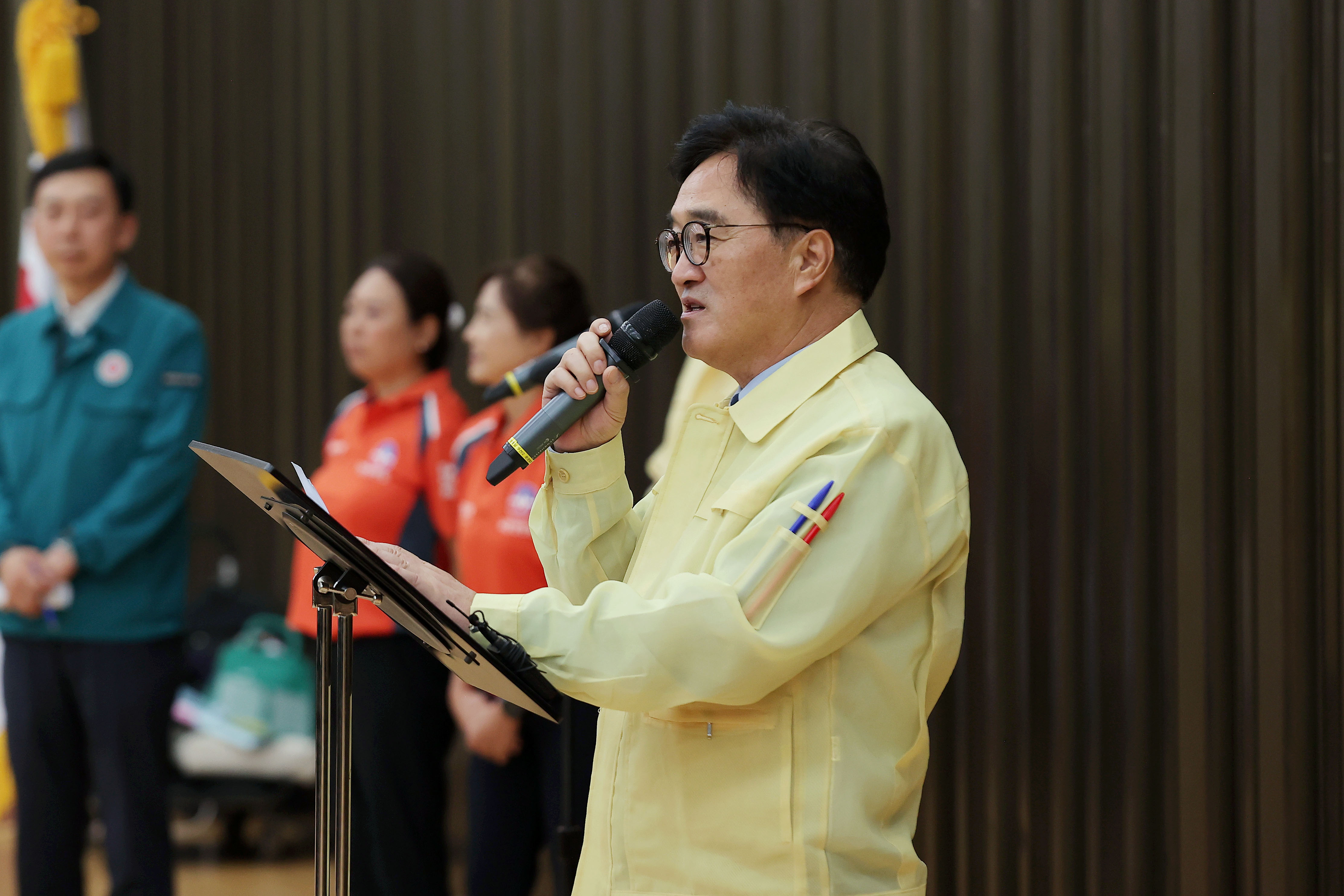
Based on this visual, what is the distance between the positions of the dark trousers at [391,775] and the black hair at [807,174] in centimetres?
154

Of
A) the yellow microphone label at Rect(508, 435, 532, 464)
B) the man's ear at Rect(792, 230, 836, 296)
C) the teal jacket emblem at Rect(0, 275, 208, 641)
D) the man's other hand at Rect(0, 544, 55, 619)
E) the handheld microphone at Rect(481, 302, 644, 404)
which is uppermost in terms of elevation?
the man's ear at Rect(792, 230, 836, 296)

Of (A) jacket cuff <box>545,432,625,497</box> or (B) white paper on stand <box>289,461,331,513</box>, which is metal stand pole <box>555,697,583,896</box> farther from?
(B) white paper on stand <box>289,461,331,513</box>

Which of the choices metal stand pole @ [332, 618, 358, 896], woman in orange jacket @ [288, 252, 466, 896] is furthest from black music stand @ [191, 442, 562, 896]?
woman in orange jacket @ [288, 252, 466, 896]

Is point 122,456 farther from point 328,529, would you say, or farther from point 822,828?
point 822,828

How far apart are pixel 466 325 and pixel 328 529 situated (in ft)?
8.11

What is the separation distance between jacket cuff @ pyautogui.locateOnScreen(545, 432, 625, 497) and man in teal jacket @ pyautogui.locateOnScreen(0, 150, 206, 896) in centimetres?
165

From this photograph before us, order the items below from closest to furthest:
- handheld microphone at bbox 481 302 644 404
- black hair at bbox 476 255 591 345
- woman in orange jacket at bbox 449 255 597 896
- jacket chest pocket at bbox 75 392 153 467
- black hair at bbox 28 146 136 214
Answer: handheld microphone at bbox 481 302 644 404
woman in orange jacket at bbox 449 255 597 896
black hair at bbox 476 255 591 345
jacket chest pocket at bbox 75 392 153 467
black hair at bbox 28 146 136 214

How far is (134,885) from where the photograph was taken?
9.07ft

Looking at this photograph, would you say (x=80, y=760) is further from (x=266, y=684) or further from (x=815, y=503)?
(x=815, y=503)

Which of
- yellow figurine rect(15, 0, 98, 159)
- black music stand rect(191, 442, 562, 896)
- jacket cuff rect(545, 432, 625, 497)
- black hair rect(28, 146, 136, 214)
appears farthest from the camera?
yellow figurine rect(15, 0, 98, 159)

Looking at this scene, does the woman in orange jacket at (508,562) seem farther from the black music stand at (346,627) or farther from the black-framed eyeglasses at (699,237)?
the black-framed eyeglasses at (699,237)

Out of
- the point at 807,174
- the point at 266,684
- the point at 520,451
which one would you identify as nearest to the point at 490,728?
the point at 520,451

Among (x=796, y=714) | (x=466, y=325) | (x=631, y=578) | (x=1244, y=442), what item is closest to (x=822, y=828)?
(x=796, y=714)

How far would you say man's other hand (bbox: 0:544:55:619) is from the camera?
2.72 metres
